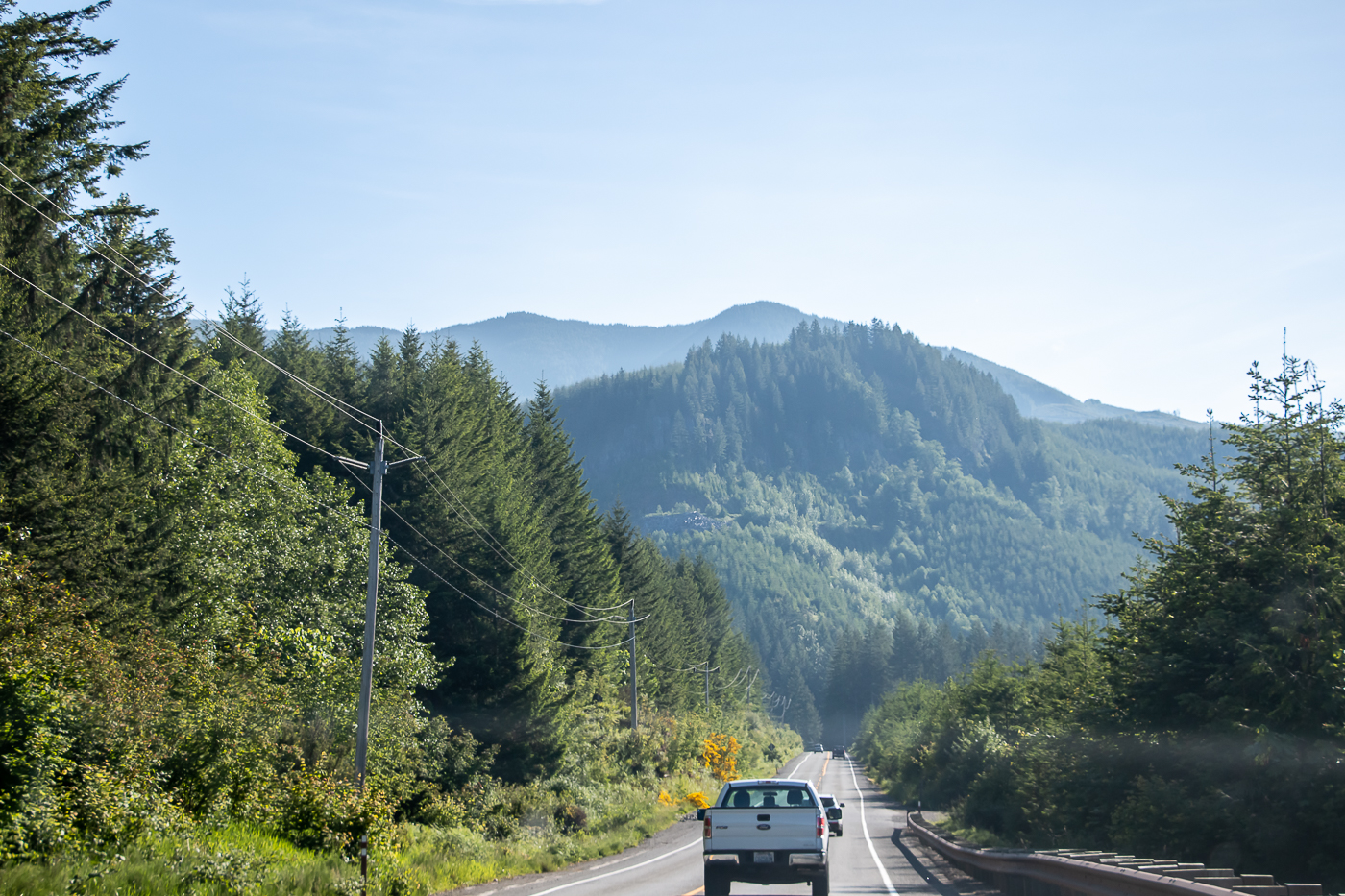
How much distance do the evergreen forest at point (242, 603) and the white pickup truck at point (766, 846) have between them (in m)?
5.26

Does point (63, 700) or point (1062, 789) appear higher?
point (63, 700)

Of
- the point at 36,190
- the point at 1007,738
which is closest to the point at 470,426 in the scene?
the point at 36,190

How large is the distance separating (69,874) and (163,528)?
16.1 meters

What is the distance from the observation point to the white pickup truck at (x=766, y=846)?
16484 mm

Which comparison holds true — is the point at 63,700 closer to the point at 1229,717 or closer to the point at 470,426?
the point at 1229,717

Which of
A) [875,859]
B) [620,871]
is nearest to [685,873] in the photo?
[620,871]

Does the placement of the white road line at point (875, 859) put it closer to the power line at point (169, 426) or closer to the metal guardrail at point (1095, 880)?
the metal guardrail at point (1095, 880)

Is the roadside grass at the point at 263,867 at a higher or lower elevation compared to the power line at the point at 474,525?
lower

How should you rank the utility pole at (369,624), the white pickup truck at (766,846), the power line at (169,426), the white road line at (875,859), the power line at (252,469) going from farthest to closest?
the utility pole at (369,624) < the power line at (252,469) < the power line at (169,426) < the white road line at (875,859) < the white pickup truck at (766,846)

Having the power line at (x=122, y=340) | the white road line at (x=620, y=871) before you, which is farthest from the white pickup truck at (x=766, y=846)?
the power line at (x=122, y=340)

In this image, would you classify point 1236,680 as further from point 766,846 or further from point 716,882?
point 716,882

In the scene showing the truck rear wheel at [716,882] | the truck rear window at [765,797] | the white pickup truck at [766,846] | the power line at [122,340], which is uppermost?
the power line at [122,340]

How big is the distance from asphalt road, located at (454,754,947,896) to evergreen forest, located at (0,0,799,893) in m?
1.33

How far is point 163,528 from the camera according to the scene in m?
26.5
